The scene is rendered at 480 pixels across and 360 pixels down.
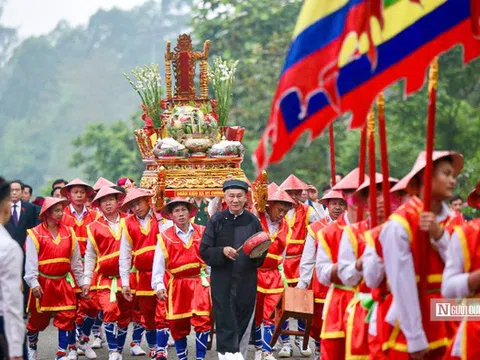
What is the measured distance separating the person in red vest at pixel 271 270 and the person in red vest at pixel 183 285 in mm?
1091

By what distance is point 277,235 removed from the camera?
14258 mm

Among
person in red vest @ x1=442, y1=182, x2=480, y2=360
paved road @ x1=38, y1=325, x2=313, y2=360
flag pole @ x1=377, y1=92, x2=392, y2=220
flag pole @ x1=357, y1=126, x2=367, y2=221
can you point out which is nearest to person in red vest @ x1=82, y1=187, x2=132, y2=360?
paved road @ x1=38, y1=325, x2=313, y2=360

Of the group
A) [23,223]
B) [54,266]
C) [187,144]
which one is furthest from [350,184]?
[23,223]

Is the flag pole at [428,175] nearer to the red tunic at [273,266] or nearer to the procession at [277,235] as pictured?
the procession at [277,235]

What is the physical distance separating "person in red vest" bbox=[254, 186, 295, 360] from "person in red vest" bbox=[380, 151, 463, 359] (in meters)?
6.20

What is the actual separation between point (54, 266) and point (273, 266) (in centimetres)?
245

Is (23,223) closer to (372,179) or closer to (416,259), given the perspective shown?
(372,179)

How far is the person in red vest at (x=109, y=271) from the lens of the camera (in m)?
14.1

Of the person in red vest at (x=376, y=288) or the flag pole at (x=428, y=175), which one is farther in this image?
the person in red vest at (x=376, y=288)

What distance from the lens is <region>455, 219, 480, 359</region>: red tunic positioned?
7168mm

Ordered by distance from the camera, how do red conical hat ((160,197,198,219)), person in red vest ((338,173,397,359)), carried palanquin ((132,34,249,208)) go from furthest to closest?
carried palanquin ((132,34,249,208))
red conical hat ((160,197,198,219))
person in red vest ((338,173,397,359))

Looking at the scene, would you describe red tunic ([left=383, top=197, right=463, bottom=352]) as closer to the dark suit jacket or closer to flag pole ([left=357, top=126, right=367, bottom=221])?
flag pole ([left=357, top=126, right=367, bottom=221])

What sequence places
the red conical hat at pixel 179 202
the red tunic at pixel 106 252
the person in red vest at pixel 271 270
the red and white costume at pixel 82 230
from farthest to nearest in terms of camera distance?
the red and white costume at pixel 82 230 < the red tunic at pixel 106 252 < the person in red vest at pixel 271 270 < the red conical hat at pixel 179 202

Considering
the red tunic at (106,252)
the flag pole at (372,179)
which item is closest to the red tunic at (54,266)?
the red tunic at (106,252)
